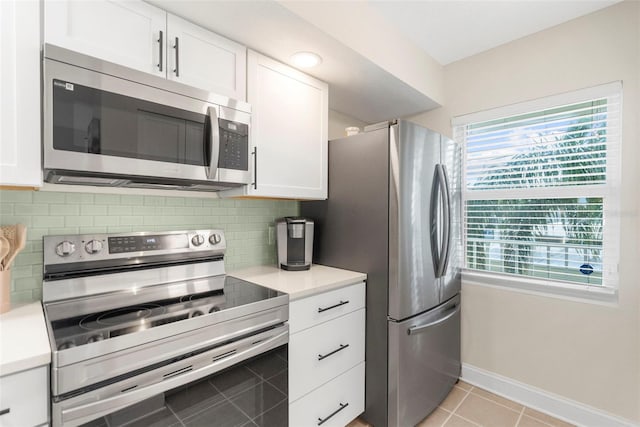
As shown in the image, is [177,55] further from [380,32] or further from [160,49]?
[380,32]

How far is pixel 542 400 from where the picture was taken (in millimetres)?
2004

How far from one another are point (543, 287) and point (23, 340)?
2.64 meters

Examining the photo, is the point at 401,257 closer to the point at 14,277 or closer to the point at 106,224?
the point at 106,224

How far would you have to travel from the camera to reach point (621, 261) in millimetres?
1748

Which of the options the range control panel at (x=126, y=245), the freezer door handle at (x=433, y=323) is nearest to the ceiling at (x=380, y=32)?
the range control panel at (x=126, y=245)

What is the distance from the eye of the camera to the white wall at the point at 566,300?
172 cm

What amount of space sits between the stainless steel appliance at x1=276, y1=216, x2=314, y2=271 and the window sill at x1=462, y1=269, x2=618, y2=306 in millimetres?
1340

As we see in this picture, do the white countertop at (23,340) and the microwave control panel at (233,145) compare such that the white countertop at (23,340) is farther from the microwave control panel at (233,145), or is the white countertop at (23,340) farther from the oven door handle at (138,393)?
the microwave control panel at (233,145)

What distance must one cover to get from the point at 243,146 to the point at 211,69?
392 millimetres

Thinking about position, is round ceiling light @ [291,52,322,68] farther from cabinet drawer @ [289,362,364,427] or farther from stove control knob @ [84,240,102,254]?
Answer: cabinet drawer @ [289,362,364,427]

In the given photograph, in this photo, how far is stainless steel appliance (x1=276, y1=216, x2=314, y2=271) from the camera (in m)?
1.98

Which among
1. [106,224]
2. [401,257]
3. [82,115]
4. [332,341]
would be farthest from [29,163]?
[401,257]

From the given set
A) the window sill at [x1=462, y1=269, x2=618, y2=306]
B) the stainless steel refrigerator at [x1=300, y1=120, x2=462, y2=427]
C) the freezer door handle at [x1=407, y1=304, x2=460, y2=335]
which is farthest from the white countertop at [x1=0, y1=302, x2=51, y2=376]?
the window sill at [x1=462, y1=269, x2=618, y2=306]

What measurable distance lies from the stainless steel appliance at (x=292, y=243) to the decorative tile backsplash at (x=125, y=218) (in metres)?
0.19
